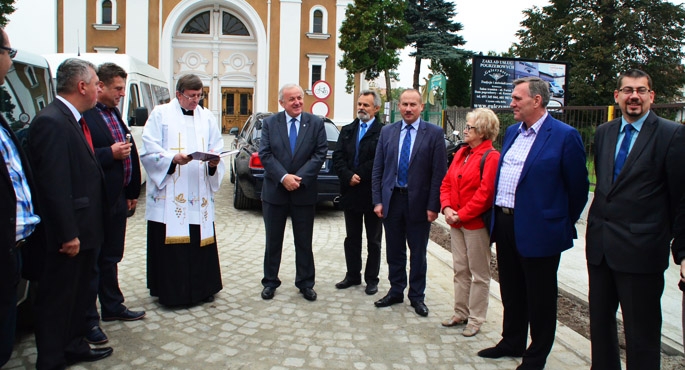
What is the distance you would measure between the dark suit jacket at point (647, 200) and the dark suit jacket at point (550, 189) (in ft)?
1.40

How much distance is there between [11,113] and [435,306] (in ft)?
13.0

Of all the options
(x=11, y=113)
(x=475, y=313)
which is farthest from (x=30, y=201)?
(x=475, y=313)

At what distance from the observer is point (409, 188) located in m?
5.03

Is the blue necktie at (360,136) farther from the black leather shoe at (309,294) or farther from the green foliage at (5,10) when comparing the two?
the green foliage at (5,10)

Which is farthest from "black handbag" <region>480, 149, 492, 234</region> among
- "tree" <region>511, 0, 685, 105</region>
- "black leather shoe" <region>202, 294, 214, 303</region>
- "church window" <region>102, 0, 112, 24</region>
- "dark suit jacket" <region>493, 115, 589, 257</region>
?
"church window" <region>102, 0, 112, 24</region>

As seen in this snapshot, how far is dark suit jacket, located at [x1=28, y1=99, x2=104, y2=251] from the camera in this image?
3.32 meters

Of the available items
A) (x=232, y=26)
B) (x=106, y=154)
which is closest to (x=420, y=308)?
(x=106, y=154)

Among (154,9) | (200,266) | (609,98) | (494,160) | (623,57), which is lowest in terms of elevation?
(200,266)

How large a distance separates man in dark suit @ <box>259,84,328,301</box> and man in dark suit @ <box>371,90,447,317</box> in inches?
26.6

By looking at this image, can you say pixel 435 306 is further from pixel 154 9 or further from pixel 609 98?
pixel 154 9

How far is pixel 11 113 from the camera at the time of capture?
4277mm

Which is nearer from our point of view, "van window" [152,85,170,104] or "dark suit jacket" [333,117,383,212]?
"dark suit jacket" [333,117,383,212]

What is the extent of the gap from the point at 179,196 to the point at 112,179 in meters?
0.70

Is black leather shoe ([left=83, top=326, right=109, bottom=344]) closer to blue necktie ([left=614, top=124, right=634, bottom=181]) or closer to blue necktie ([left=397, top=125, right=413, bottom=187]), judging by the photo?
blue necktie ([left=397, top=125, right=413, bottom=187])
